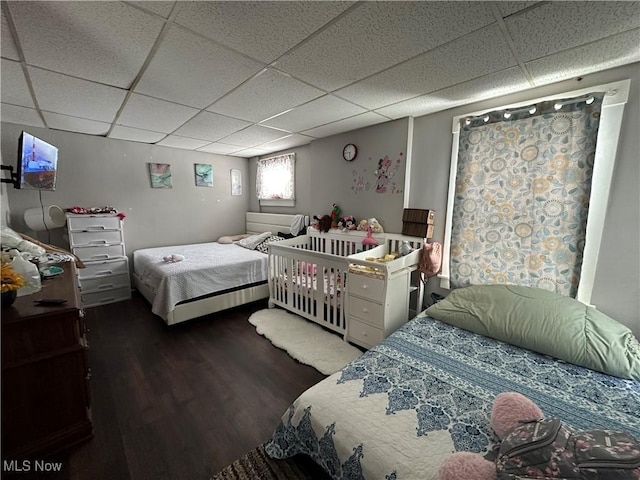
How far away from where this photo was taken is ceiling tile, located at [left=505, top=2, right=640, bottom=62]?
1151 mm

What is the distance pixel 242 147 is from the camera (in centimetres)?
412

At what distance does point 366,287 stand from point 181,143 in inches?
139

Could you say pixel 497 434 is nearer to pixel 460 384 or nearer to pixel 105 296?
pixel 460 384

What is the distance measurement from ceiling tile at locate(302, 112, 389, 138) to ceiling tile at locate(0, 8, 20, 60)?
2.38 meters

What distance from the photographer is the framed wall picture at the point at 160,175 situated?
13.1ft

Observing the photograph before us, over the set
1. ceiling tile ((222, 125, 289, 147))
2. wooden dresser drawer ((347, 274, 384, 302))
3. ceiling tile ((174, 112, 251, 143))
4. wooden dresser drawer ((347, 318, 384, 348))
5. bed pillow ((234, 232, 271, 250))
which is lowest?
wooden dresser drawer ((347, 318, 384, 348))

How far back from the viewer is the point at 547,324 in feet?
5.20

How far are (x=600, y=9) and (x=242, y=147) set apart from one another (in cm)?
394

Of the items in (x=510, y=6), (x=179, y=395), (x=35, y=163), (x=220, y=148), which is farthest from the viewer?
(x=220, y=148)

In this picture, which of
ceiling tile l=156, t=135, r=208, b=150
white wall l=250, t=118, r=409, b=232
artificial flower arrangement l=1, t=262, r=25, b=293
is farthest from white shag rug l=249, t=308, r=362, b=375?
ceiling tile l=156, t=135, r=208, b=150

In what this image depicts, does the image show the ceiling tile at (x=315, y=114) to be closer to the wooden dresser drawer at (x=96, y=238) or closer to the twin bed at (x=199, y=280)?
the twin bed at (x=199, y=280)

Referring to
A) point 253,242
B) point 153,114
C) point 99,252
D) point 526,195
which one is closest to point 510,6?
point 526,195

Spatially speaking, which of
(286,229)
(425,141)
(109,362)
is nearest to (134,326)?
(109,362)

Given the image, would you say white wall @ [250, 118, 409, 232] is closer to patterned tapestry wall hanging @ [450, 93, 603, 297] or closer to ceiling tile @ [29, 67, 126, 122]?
patterned tapestry wall hanging @ [450, 93, 603, 297]
